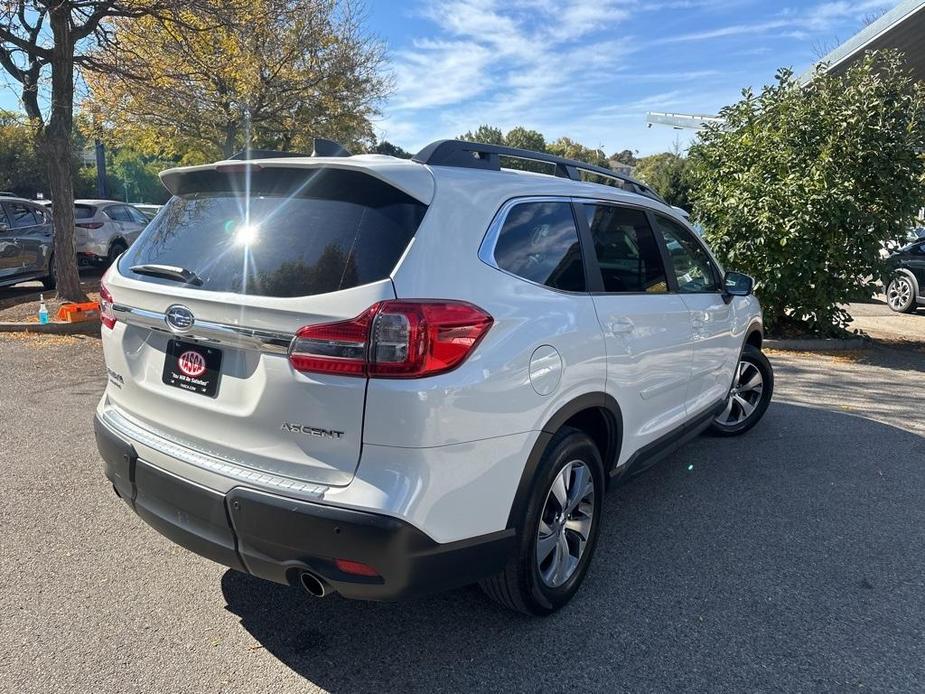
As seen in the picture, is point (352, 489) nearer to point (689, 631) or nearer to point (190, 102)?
point (689, 631)

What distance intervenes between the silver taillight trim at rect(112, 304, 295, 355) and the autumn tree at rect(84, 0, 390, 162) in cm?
984

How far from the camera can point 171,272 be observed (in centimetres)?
264

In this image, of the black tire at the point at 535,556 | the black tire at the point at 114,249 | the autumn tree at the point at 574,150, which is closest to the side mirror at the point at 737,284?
the black tire at the point at 535,556

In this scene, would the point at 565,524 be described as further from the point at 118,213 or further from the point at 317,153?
the point at 118,213

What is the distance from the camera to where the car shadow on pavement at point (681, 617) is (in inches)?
99.5

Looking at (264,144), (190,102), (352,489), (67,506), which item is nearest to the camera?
(352,489)

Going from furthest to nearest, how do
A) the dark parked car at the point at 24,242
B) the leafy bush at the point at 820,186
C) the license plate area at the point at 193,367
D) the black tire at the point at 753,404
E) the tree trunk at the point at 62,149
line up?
the dark parked car at the point at 24,242 → the tree trunk at the point at 62,149 → the leafy bush at the point at 820,186 → the black tire at the point at 753,404 → the license plate area at the point at 193,367

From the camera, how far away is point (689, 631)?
2793 millimetres

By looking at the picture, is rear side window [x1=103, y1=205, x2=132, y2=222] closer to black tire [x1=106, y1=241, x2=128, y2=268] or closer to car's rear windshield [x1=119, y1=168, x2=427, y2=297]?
black tire [x1=106, y1=241, x2=128, y2=268]

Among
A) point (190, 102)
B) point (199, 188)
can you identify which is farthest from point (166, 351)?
point (190, 102)

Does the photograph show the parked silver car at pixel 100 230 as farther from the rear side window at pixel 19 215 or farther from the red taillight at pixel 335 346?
the red taillight at pixel 335 346

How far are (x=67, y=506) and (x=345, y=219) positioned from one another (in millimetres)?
2706

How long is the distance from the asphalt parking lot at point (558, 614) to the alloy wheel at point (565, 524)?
7.9 inches

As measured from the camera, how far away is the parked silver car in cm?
1396
